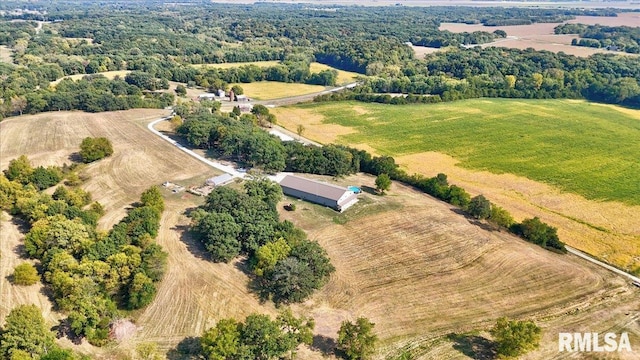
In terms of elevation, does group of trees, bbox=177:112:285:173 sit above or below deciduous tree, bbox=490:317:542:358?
above

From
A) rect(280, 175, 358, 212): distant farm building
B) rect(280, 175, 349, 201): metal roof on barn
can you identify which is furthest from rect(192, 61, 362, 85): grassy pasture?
rect(280, 175, 358, 212): distant farm building

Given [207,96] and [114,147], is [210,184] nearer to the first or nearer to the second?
[114,147]

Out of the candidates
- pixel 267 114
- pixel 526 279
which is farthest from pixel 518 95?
pixel 526 279

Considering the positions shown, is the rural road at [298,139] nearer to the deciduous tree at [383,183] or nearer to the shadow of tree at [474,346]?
the deciduous tree at [383,183]

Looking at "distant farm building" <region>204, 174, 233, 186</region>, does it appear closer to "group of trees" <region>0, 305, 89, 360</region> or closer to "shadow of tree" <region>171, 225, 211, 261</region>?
"shadow of tree" <region>171, 225, 211, 261</region>

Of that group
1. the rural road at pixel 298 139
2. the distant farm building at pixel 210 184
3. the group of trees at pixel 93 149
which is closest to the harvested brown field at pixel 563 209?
the rural road at pixel 298 139

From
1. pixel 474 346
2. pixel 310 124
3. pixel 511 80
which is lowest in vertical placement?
pixel 474 346

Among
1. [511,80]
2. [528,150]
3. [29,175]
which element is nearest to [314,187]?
[29,175]
